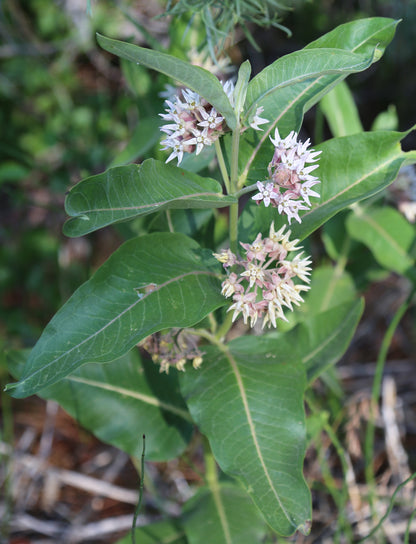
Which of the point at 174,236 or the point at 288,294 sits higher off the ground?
the point at 174,236

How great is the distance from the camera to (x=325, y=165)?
124cm

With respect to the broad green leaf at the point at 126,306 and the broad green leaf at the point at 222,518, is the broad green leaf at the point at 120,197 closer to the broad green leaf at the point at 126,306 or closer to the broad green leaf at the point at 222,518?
the broad green leaf at the point at 126,306

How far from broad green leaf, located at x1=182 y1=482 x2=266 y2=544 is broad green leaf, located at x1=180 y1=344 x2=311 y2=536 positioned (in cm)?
43

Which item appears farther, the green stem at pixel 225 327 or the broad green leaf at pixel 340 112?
the broad green leaf at pixel 340 112

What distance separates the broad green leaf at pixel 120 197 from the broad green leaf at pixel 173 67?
17 cm

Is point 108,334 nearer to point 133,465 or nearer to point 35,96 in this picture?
point 133,465

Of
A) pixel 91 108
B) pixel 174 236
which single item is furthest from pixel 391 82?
pixel 174 236

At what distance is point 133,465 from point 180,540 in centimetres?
63

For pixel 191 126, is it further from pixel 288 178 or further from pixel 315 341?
pixel 315 341

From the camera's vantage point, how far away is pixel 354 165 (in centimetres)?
122

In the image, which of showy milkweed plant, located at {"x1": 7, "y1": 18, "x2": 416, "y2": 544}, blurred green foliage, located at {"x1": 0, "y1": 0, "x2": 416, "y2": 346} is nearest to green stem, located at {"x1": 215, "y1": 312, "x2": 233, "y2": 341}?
showy milkweed plant, located at {"x1": 7, "y1": 18, "x2": 416, "y2": 544}

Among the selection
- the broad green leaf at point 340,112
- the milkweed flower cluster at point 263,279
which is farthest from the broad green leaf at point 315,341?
the broad green leaf at point 340,112

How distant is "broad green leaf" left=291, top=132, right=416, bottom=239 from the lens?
3.91 feet

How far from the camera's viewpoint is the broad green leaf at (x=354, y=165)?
1190 mm
